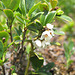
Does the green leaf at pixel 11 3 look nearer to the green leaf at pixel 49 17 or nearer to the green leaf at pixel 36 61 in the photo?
the green leaf at pixel 49 17

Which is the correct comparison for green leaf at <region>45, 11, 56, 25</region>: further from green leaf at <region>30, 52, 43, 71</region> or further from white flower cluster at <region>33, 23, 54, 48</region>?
green leaf at <region>30, 52, 43, 71</region>

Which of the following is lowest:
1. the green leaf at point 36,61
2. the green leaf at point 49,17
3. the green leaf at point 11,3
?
the green leaf at point 36,61

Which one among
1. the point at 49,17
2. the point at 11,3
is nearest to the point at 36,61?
the point at 49,17

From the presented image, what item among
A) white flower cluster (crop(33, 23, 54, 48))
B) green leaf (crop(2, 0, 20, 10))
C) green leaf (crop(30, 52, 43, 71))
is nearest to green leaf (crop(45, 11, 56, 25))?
white flower cluster (crop(33, 23, 54, 48))

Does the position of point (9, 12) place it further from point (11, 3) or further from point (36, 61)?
point (36, 61)

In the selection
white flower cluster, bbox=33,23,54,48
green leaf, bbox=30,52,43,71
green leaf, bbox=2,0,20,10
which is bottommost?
green leaf, bbox=30,52,43,71

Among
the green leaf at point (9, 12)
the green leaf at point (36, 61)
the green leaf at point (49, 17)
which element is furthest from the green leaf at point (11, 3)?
the green leaf at point (36, 61)

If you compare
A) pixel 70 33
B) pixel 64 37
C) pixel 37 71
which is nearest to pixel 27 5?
pixel 37 71

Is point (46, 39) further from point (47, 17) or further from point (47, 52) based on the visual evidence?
point (47, 52)

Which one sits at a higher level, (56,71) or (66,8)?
(66,8)

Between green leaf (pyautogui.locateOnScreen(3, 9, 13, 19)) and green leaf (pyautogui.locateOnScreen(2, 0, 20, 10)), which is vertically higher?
green leaf (pyautogui.locateOnScreen(2, 0, 20, 10))

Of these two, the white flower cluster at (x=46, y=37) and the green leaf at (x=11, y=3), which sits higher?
the green leaf at (x=11, y=3)
